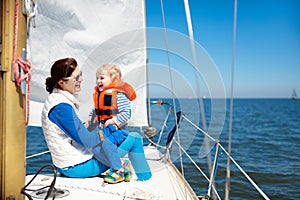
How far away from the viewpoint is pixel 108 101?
203cm

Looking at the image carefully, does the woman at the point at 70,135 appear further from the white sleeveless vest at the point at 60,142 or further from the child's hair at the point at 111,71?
the child's hair at the point at 111,71

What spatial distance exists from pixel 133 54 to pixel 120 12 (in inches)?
15.2

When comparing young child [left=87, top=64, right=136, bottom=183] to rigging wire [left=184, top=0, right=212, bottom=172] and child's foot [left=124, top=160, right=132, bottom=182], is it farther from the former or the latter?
rigging wire [left=184, top=0, right=212, bottom=172]

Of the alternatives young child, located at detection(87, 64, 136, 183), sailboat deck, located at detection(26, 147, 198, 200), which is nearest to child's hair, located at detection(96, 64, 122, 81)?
young child, located at detection(87, 64, 136, 183)

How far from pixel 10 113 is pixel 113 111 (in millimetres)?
938

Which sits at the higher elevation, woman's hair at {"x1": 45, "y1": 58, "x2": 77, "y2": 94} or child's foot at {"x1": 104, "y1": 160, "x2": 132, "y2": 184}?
woman's hair at {"x1": 45, "y1": 58, "x2": 77, "y2": 94}

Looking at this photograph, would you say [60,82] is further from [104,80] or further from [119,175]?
[119,175]

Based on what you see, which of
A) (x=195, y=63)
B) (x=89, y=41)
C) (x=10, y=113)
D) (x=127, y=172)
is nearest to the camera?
(x=10, y=113)

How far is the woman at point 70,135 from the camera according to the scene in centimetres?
170

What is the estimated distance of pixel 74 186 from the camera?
70.1 inches

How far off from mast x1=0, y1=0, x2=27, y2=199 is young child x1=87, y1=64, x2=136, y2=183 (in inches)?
28.7

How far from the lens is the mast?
109 cm

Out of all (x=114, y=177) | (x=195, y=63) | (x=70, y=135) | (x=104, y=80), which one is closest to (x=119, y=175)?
(x=114, y=177)

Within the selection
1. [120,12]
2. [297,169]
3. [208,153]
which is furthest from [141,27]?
[297,169]
